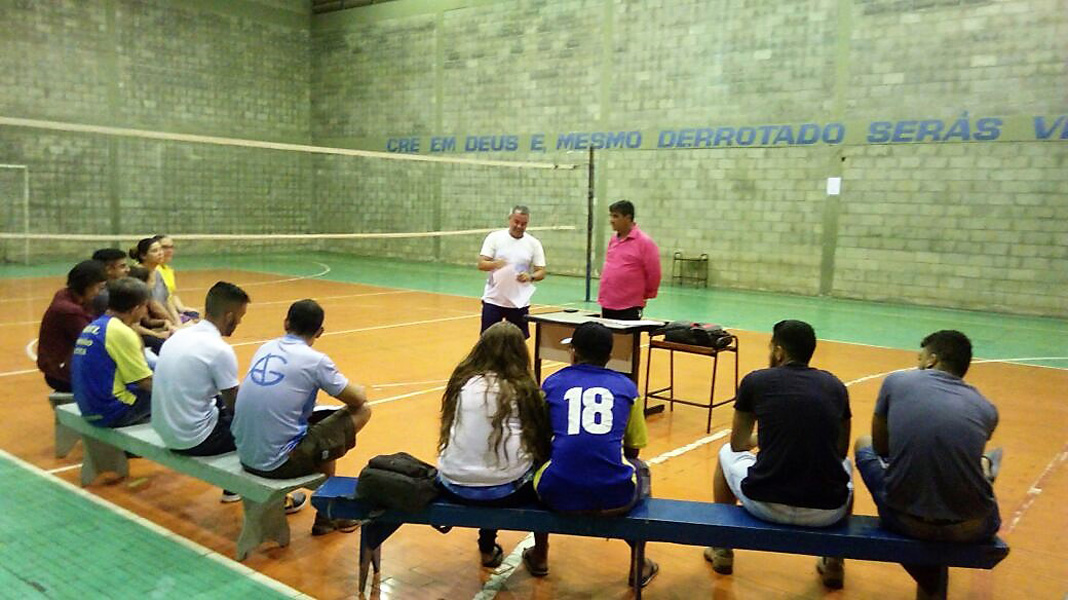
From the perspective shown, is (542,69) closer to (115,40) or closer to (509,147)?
(509,147)

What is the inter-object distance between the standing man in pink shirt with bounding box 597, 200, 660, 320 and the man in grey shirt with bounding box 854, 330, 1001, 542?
3808 millimetres

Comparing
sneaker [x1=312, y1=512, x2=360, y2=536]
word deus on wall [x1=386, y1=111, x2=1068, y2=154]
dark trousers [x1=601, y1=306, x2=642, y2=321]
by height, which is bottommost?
sneaker [x1=312, y1=512, x2=360, y2=536]

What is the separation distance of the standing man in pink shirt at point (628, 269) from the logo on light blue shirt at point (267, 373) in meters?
3.76

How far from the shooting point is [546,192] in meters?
18.9

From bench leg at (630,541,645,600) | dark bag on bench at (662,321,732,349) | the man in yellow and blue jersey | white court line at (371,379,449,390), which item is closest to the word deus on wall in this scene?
white court line at (371,379,449,390)

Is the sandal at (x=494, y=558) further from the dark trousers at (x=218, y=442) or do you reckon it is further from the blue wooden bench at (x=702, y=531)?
the dark trousers at (x=218, y=442)

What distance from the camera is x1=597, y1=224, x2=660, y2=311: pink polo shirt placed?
7145 mm

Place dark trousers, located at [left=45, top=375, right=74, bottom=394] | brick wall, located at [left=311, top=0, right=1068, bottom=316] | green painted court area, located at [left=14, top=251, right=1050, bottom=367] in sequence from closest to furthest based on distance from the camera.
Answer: dark trousers, located at [left=45, top=375, right=74, bottom=394], green painted court area, located at [left=14, top=251, right=1050, bottom=367], brick wall, located at [left=311, top=0, right=1068, bottom=316]

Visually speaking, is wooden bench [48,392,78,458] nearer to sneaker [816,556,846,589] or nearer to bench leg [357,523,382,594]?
bench leg [357,523,382,594]

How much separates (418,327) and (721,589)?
25.9 ft

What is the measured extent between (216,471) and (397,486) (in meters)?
1.25

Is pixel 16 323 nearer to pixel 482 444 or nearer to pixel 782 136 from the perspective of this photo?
pixel 482 444

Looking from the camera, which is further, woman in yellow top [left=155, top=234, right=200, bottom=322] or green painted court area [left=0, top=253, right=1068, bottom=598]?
woman in yellow top [left=155, top=234, right=200, bottom=322]

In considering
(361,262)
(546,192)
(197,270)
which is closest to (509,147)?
(546,192)
